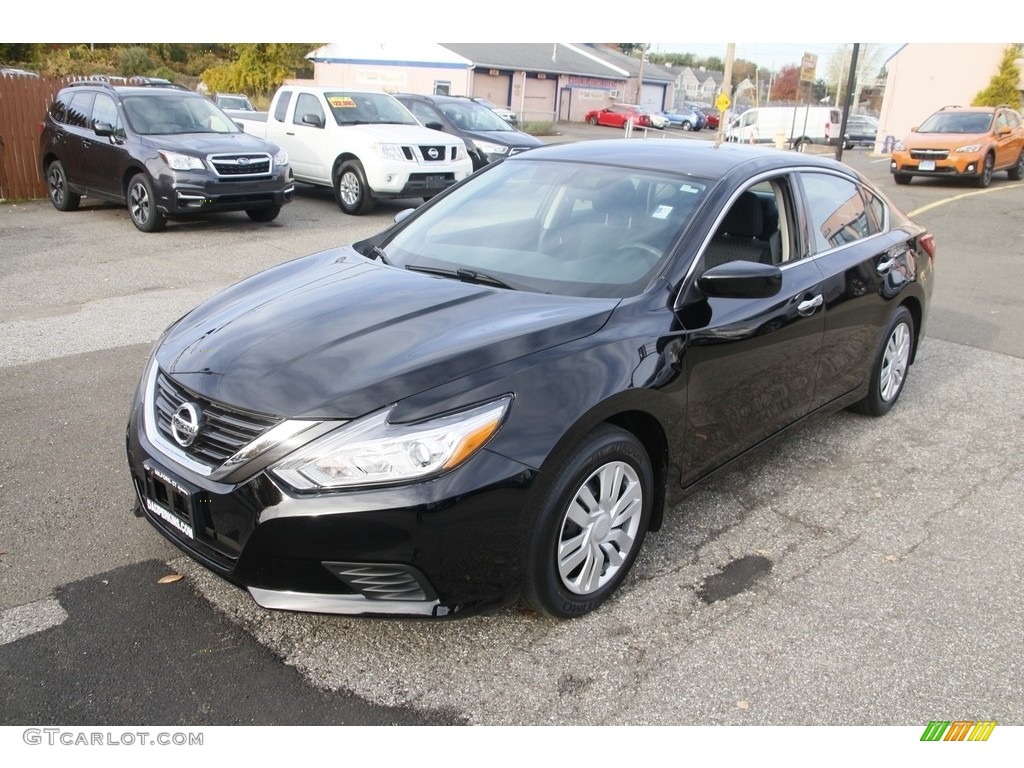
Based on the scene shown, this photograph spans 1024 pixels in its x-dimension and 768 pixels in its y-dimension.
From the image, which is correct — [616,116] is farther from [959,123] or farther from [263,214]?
[263,214]

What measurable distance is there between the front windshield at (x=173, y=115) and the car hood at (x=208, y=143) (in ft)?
0.61

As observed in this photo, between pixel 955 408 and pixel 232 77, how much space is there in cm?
5249

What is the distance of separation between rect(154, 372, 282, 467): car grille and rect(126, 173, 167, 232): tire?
357 inches

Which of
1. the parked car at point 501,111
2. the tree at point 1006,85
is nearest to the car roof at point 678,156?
the parked car at point 501,111

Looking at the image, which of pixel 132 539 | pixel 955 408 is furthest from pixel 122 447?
pixel 955 408

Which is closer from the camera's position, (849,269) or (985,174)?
(849,269)

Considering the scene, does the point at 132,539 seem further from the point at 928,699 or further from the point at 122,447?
the point at 928,699

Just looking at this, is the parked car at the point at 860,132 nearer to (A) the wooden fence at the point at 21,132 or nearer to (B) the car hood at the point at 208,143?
(B) the car hood at the point at 208,143

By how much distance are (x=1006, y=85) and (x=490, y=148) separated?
25523 mm

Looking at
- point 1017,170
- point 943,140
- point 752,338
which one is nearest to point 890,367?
point 752,338

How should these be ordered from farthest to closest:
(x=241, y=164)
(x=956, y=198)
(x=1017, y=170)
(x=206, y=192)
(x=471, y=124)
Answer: (x=1017, y=170)
(x=956, y=198)
(x=471, y=124)
(x=241, y=164)
(x=206, y=192)

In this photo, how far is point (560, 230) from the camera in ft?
13.1

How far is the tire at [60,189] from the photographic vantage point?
12797mm

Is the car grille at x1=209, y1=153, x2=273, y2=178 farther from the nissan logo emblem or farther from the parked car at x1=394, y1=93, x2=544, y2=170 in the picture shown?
the nissan logo emblem
